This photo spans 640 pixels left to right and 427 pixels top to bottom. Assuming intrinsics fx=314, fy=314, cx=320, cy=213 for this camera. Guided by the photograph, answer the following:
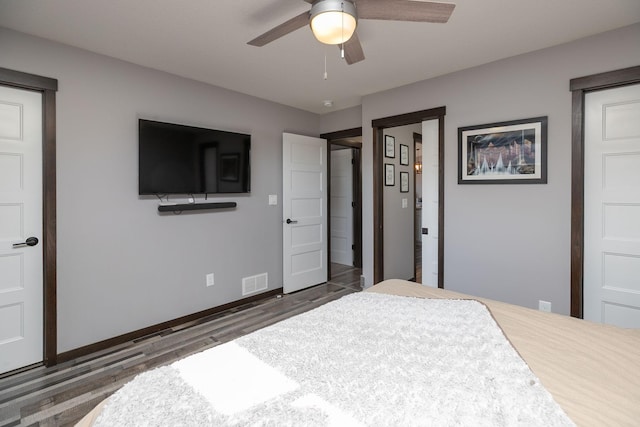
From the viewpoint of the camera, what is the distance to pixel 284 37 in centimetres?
243

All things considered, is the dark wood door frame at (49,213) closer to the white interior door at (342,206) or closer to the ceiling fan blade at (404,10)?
the ceiling fan blade at (404,10)

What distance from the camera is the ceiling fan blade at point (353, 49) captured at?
182 centimetres

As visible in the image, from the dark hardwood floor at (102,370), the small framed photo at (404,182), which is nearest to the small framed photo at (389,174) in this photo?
the small framed photo at (404,182)

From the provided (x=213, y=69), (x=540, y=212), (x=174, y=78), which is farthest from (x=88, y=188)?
(x=540, y=212)

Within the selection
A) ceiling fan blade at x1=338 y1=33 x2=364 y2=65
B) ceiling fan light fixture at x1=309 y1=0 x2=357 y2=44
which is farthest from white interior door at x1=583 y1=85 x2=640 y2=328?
ceiling fan light fixture at x1=309 y1=0 x2=357 y2=44

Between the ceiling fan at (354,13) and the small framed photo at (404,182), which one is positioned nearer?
the ceiling fan at (354,13)

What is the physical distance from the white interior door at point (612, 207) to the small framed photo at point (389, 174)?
6.67 ft

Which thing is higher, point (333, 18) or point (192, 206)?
point (333, 18)

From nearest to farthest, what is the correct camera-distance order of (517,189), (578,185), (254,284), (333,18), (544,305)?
(333,18)
(578,185)
(544,305)
(517,189)
(254,284)

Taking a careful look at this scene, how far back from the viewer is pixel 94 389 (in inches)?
85.7

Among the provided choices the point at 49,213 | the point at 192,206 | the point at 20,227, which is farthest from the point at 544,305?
the point at 20,227

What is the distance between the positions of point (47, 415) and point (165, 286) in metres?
1.33

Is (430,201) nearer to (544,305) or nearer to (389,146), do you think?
(389,146)

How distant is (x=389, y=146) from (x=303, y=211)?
146 cm
